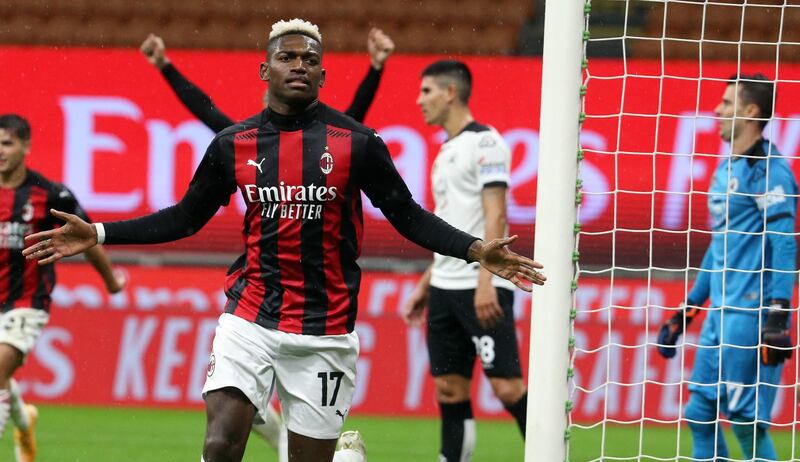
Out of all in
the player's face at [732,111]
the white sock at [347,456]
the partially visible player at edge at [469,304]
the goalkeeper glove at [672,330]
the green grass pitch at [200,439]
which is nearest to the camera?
the white sock at [347,456]

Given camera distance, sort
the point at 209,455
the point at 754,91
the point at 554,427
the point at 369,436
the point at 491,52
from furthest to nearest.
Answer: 1. the point at 491,52
2. the point at 369,436
3. the point at 754,91
4. the point at 554,427
5. the point at 209,455

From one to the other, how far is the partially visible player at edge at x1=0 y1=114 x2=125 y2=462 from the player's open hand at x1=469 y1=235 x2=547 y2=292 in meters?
2.94

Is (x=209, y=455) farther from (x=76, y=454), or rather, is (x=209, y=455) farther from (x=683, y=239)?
(x=683, y=239)

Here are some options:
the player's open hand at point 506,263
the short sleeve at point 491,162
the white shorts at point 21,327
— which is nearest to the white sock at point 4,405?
the white shorts at point 21,327

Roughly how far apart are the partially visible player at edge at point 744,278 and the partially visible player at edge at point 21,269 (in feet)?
9.85

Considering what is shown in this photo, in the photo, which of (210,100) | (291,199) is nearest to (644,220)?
(210,100)

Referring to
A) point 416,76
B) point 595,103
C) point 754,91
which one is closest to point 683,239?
point 595,103

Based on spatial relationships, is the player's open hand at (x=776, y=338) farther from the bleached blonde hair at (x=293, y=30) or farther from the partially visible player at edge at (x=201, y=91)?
the bleached blonde hair at (x=293, y=30)

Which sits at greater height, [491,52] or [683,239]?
[491,52]

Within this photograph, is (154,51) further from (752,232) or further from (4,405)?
(752,232)

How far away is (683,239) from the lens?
382 inches

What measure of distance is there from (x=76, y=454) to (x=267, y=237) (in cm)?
358

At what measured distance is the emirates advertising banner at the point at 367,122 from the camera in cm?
959

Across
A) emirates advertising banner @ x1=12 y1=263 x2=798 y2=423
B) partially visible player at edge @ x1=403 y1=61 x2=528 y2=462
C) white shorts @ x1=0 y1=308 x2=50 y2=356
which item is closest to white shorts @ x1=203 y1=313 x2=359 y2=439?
partially visible player at edge @ x1=403 y1=61 x2=528 y2=462
